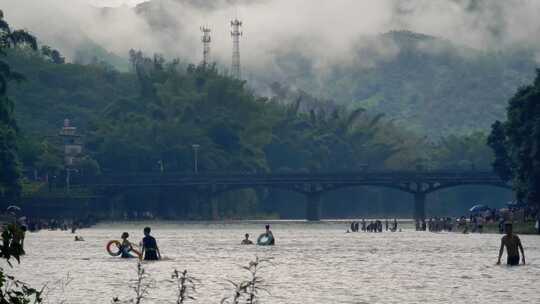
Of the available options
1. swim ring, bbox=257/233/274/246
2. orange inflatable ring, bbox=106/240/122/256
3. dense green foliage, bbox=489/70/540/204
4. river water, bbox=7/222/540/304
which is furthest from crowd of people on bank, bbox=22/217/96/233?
orange inflatable ring, bbox=106/240/122/256

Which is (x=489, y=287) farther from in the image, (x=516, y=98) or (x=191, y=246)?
(x=516, y=98)

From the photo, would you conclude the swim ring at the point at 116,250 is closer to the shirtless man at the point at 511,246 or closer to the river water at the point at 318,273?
the river water at the point at 318,273

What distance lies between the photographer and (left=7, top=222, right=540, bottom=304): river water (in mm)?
50625

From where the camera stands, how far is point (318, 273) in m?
64.2

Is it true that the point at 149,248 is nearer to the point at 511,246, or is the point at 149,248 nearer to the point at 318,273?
the point at 318,273

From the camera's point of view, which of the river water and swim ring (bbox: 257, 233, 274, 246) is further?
swim ring (bbox: 257, 233, 274, 246)

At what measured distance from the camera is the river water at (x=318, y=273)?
50.6 m

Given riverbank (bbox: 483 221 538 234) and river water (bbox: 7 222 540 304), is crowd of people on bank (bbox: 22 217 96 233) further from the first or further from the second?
river water (bbox: 7 222 540 304)

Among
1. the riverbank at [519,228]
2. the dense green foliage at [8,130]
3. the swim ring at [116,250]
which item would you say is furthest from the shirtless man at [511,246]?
the dense green foliage at [8,130]

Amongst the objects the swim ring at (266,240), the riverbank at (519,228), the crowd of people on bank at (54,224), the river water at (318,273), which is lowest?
the river water at (318,273)

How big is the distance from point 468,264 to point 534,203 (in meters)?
65.4

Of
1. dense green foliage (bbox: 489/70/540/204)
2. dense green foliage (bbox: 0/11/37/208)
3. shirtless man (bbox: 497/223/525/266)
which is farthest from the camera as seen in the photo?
dense green foliage (bbox: 0/11/37/208)

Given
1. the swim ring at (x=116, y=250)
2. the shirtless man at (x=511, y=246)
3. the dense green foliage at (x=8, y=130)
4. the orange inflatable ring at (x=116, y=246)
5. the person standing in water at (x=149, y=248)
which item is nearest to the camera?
the shirtless man at (x=511, y=246)

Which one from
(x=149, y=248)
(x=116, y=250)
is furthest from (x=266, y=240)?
(x=149, y=248)
